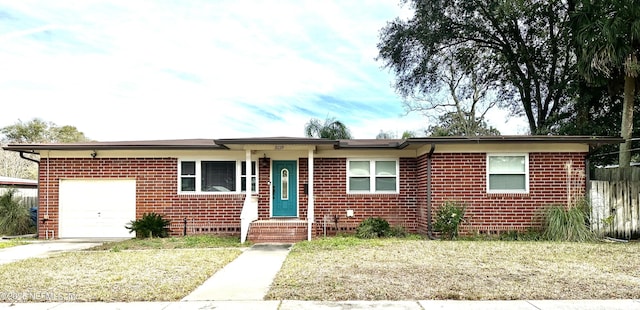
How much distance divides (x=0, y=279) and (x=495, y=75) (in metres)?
25.1

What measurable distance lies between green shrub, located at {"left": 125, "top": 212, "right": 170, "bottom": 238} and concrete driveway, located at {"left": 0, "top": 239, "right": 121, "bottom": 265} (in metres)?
1.09

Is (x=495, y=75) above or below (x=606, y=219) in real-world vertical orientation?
above

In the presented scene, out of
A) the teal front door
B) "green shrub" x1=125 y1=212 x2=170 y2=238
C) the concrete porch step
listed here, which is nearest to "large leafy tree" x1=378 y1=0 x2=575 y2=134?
the teal front door

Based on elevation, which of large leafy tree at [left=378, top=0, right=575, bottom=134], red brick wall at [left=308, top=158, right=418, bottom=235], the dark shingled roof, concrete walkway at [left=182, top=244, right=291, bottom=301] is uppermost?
large leafy tree at [left=378, top=0, right=575, bottom=134]

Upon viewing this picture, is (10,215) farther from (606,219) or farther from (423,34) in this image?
(423,34)

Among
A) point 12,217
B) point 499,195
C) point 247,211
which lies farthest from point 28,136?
point 499,195

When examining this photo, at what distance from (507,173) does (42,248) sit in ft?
40.0

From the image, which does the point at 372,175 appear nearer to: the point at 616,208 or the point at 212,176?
the point at 212,176

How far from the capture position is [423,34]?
1038 inches

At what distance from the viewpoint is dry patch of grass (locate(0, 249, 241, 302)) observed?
7.16 metres

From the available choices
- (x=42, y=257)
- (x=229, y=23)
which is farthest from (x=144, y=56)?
(x=42, y=257)

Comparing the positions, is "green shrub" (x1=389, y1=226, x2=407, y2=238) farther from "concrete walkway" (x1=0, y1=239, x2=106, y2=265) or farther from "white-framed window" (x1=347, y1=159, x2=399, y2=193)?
"concrete walkway" (x1=0, y1=239, x2=106, y2=265)

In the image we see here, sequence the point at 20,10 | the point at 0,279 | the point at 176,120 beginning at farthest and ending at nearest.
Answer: the point at 176,120 < the point at 20,10 < the point at 0,279

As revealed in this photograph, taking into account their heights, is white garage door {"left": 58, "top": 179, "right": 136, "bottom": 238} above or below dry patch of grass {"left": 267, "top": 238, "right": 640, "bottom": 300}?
above
